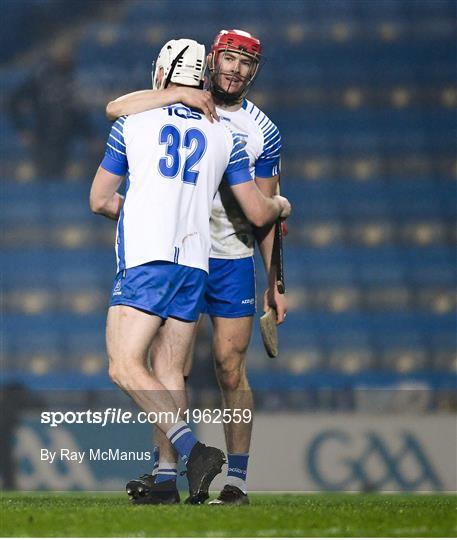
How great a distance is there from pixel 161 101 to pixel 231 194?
705 millimetres

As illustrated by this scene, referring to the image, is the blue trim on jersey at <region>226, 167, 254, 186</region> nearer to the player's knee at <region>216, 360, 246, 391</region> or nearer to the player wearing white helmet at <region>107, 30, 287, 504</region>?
the player wearing white helmet at <region>107, 30, 287, 504</region>

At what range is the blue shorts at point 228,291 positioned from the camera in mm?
4914

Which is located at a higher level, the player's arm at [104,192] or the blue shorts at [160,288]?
the player's arm at [104,192]

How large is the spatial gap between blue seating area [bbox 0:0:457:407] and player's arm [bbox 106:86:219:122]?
15.1 meters

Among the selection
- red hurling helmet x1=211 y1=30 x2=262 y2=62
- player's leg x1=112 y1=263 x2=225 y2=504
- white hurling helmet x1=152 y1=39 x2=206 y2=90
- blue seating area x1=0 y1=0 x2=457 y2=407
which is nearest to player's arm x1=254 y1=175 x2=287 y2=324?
red hurling helmet x1=211 y1=30 x2=262 y2=62

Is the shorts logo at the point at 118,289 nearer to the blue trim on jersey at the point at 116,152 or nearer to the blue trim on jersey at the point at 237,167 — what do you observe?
the blue trim on jersey at the point at 116,152

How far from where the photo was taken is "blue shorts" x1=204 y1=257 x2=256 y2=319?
16.1ft

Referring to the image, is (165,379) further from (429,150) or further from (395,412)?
(429,150)

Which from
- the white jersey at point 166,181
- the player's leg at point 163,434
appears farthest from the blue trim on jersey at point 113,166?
the player's leg at point 163,434

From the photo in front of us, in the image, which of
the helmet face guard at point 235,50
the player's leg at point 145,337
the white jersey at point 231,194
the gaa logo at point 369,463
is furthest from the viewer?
the gaa logo at point 369,463

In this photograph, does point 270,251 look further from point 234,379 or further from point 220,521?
point 220,521

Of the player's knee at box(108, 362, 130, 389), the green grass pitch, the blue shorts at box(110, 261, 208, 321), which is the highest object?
the blue shorts at box(110, 261, 208, 321)

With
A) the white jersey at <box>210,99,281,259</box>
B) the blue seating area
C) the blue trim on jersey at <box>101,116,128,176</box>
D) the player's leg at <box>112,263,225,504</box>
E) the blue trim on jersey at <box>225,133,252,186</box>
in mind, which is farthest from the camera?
the blue seating area

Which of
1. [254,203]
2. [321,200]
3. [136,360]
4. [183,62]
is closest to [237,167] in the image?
[254,203]
